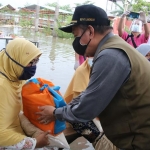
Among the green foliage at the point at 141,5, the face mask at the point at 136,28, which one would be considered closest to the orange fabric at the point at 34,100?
the face mask at the point at 136,28

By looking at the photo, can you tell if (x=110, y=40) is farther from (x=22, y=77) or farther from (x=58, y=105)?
(x=22, y=77)

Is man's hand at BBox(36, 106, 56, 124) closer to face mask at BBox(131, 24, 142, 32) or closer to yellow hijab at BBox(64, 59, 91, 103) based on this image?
yellow hijab at BBox(64, 59, 91, 103)

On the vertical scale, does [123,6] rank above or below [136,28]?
below

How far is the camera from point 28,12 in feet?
111

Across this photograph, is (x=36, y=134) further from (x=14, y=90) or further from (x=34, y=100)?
(x=14, y=90)

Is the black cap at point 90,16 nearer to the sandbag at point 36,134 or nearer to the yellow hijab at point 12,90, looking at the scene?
the yellow hijab at point 12,90

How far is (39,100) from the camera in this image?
2064 mm

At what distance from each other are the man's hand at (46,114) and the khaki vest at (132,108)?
0.39 meters

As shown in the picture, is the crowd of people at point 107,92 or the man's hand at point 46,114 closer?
the crowd of people at point 107,92

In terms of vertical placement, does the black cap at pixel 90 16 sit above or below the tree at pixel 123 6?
above

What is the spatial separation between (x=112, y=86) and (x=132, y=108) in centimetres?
20

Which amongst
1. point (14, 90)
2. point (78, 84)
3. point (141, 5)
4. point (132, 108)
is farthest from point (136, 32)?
point (141, 5)

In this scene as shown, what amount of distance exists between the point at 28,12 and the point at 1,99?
33.2m

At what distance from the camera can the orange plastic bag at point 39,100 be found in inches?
81.4
